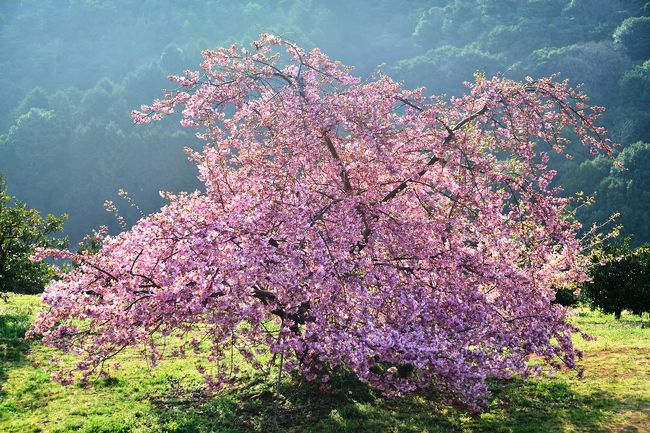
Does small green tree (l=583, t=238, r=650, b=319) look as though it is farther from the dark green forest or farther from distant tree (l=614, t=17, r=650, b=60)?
distant tree (l=614, t=17, r=650, b=60)

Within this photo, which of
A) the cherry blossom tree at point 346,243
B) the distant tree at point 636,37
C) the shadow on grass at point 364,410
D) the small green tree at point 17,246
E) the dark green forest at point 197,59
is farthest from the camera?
the distant tree at point 636,37

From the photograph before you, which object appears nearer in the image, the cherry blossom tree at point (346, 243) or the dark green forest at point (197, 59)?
the cherry blossom tree at point (346, 243)

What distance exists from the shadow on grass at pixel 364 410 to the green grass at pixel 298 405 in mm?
19

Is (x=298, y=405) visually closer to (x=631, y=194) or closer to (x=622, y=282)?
(x=622, y=282)

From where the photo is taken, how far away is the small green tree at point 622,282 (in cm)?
2152

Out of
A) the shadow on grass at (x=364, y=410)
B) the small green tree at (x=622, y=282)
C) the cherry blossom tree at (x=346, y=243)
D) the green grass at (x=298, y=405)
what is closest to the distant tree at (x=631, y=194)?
the small green tree at (x=622, y=282)

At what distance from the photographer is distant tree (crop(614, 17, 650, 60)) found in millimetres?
108812

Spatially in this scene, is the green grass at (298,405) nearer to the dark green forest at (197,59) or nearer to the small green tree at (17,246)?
the small green tree at (17,246)

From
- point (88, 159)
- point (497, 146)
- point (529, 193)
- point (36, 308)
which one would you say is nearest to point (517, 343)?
point (529, 193)

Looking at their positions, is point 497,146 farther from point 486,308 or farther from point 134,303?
point 134,303

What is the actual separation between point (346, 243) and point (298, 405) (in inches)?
138

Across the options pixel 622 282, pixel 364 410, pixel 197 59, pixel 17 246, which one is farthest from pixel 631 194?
pixel 197 59

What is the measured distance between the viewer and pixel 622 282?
21.9 m

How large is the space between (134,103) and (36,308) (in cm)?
12323
